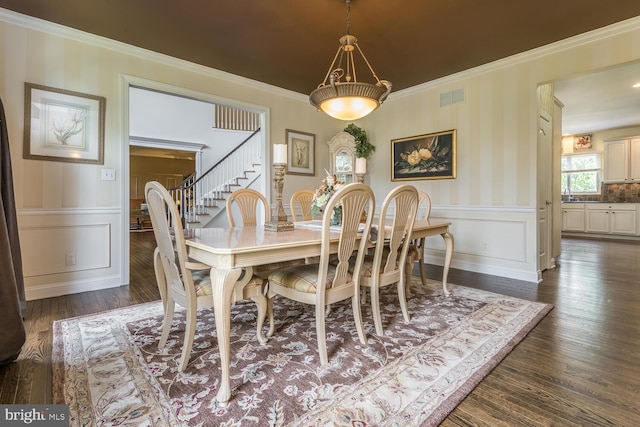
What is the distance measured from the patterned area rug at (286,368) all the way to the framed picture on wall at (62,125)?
1.62 m

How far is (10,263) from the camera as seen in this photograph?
Answer: 5.54 feet

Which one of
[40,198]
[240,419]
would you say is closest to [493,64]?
[240,419]

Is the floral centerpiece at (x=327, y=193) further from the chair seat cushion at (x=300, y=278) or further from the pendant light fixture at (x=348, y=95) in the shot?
the pendant light fixture at (x=348, y=95)

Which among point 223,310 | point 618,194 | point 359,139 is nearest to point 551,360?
point 223,310

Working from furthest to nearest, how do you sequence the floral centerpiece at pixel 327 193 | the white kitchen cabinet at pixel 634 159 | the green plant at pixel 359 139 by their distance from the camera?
the white kitchen cabinet at pixel 634 159, the green plant at pixel 359 139, the floral centerpiece at pixel 327 193

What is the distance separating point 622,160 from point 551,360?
7866 millimetres

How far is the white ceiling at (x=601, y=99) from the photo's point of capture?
158 inches

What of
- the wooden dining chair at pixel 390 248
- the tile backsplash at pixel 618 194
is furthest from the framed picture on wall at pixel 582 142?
the wooden dining chair at pixel 390 248

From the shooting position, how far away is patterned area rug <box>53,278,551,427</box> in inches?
51.6

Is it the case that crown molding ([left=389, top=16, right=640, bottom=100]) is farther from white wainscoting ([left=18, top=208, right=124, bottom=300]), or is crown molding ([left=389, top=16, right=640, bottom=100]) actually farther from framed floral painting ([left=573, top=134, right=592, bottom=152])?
framed floral painting ([left=573, top=134, right=592, bottom=152])

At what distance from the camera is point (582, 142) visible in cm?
760

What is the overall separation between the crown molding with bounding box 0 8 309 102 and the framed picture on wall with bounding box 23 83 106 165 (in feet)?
1.74

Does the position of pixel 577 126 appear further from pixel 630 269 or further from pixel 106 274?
pixel 106 274

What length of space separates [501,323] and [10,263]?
123 inches
